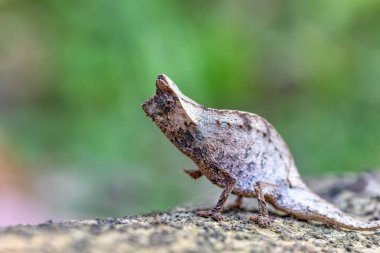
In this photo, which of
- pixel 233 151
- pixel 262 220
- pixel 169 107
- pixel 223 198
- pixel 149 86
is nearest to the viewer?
pixel 262 220

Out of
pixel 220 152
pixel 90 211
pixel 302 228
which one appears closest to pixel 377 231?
pixel 302 228

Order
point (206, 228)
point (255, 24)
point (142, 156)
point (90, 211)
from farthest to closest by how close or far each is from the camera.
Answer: point (255, 24) → point (142, 156) → point (90, 211) → point (206, 228)

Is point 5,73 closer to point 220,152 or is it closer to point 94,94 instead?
point 94,94

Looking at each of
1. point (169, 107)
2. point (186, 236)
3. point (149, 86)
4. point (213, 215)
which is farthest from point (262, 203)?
point (149, 86)

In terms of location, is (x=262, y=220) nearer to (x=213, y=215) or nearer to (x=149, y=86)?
(x=213, y=215)

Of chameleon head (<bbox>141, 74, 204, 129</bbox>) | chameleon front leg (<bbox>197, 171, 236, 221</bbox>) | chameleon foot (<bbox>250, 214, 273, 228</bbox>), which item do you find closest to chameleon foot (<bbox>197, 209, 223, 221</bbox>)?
chameleon front leg (<bbox>197, 171, 236, 221</bbox>)

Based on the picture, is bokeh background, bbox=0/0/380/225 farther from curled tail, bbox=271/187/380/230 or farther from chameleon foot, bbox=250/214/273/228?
chameleon foot, bbox=250/214/273/228
